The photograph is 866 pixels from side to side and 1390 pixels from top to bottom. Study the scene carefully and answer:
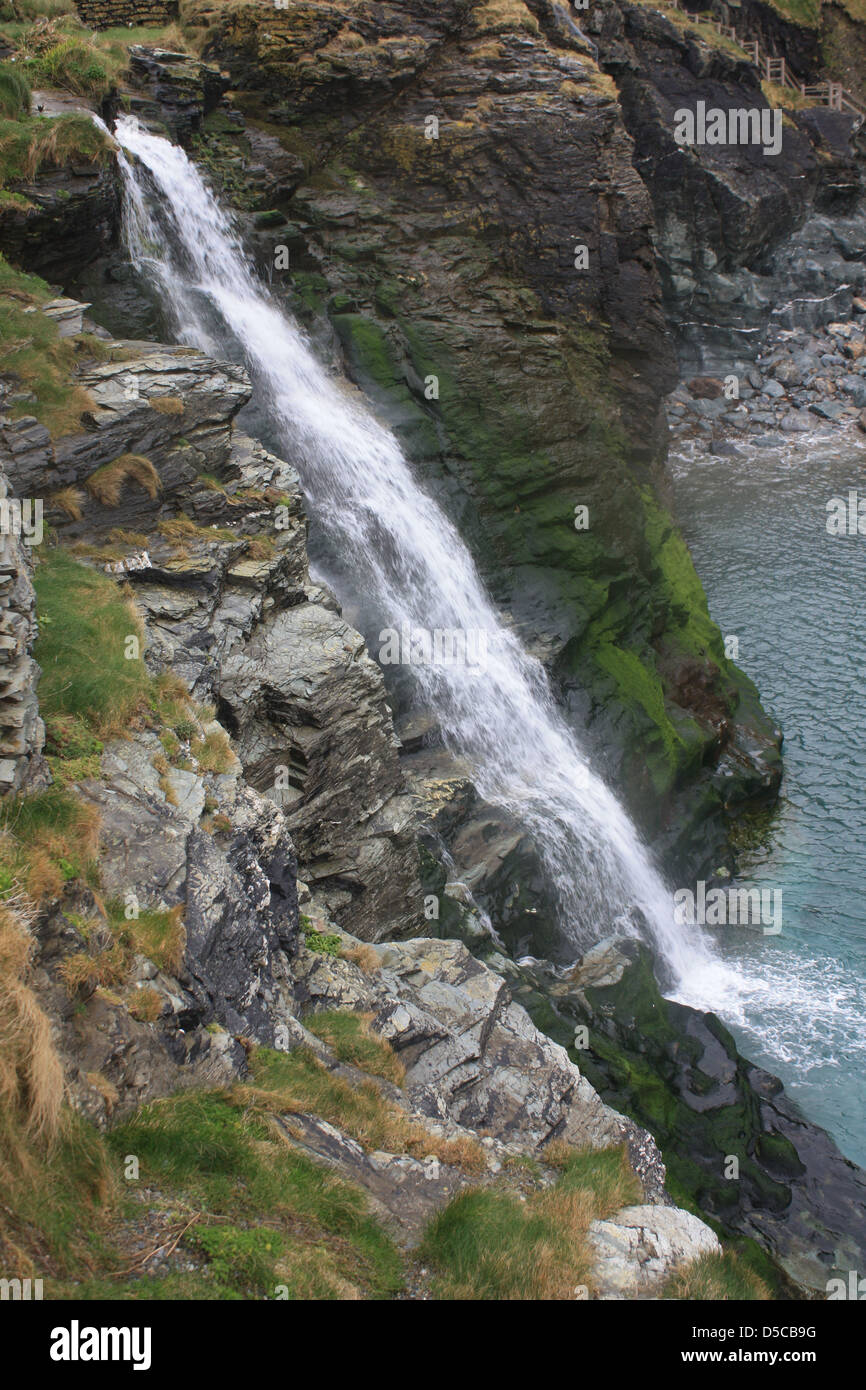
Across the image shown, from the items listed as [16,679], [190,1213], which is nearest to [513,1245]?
[190,1213]

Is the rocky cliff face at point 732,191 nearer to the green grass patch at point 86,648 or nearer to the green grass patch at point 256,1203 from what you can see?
the green grass patch at point 86,648

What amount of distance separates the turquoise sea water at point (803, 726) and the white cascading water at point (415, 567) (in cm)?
157

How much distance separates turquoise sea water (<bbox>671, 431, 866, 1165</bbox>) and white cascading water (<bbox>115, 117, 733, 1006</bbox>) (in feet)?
5.14

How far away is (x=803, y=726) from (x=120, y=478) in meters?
20.3

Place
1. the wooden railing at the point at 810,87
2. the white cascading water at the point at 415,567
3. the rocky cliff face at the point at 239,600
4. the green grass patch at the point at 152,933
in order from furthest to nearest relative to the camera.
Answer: the wooden railing at the point at 810,87
the white cascading water at the point at 415,567
the rocky cliff face at the point at 239,600
the green grass patch at the point at 152,933

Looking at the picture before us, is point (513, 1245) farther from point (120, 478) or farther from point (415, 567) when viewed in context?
point (415, 567)

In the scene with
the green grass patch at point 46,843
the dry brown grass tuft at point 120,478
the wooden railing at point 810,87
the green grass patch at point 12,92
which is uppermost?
the wooden railing at point 810,87

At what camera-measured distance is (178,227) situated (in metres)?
21.4

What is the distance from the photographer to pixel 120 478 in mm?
14703

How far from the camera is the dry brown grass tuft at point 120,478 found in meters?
14.5

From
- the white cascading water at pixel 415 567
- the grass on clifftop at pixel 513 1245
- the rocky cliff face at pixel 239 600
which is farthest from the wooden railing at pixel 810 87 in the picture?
the grass on clifftop at pixel 513 1245

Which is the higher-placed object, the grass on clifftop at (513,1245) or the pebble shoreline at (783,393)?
→ the pebble shoreline at (783,393)

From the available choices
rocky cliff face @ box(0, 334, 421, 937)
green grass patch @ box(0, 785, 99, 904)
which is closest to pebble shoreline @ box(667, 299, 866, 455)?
rocky cliff face @ box(0, 334, 421, 937)

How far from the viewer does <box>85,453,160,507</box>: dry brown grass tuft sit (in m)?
14.5
